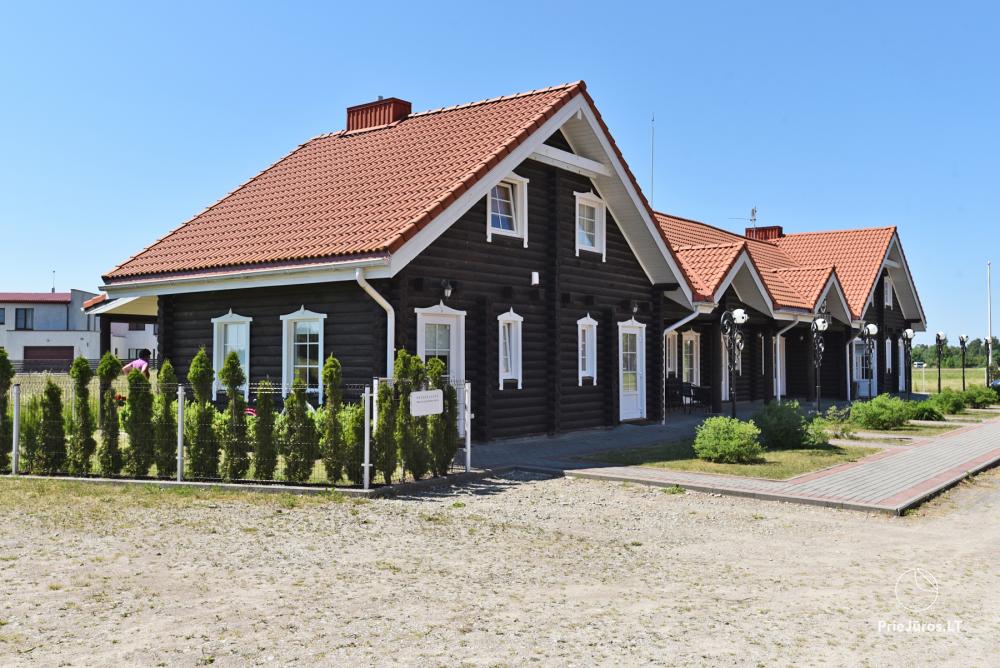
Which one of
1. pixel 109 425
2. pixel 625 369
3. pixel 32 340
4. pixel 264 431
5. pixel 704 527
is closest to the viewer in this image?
pixel 704 527

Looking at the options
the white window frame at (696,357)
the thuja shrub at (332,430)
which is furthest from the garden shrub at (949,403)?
the thuja shrub at (332,430)

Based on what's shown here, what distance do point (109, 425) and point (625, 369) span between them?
1091cm

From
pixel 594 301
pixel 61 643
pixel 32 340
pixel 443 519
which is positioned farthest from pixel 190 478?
pixel 32 340

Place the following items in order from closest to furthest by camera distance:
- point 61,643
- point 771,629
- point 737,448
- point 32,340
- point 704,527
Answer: point 61,643 → point 771,629 → point 704,527 → point 737,448 → point 32,340

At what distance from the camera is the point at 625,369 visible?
1912cm

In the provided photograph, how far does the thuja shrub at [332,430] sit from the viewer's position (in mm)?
10461

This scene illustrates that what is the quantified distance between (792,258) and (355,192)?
2406 centimetres

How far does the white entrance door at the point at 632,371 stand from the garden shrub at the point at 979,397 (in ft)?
48.4

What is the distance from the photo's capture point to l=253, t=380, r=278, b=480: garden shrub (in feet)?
35.0

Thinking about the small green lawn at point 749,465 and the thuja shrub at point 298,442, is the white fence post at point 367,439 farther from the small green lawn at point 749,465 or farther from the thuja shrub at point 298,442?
the small green lawn at point 749,465

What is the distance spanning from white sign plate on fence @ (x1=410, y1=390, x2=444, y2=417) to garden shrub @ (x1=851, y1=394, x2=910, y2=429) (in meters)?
12.6

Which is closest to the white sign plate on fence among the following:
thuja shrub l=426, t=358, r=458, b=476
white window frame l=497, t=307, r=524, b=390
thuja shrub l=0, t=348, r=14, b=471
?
thuja shrub l=426, t=358, r=458, b=476

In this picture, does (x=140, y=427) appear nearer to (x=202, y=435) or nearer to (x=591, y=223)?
(x=202, y=435)

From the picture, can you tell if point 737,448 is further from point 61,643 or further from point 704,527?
point 61,643
